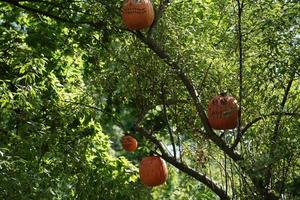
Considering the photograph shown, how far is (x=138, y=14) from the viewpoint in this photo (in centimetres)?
586

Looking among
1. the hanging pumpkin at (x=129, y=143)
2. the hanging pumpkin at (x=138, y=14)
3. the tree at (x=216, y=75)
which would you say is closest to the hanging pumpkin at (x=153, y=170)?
the tree at (x=216, y=75)

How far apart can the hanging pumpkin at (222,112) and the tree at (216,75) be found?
0.10 m

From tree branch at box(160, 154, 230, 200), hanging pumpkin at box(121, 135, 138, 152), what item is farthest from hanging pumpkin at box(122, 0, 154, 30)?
hanging pumpkin at box(121, 135, 138, 152)

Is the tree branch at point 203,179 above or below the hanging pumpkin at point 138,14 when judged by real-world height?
below

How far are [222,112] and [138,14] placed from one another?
1378mm

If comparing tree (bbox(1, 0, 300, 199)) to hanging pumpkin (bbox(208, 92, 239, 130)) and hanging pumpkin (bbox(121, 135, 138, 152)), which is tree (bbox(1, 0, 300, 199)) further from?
hanging pumpkin (bbox(121, 135, 138, 152))

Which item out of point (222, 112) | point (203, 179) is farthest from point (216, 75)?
point (203, 179)

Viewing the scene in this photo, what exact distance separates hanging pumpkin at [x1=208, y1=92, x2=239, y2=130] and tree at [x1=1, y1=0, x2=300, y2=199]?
101 mm

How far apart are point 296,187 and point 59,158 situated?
473cm

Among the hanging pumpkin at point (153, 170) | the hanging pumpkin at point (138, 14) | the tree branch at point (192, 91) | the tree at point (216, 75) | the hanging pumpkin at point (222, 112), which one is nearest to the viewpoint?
the tree at point (216, 75)

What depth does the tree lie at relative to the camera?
194 inches

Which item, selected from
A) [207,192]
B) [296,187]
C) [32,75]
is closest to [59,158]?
[32,75]

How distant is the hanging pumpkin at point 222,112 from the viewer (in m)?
5.26

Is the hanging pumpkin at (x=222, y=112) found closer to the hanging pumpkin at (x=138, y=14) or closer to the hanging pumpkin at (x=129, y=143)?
the hanging pumpkin at (x=138, y=14)
